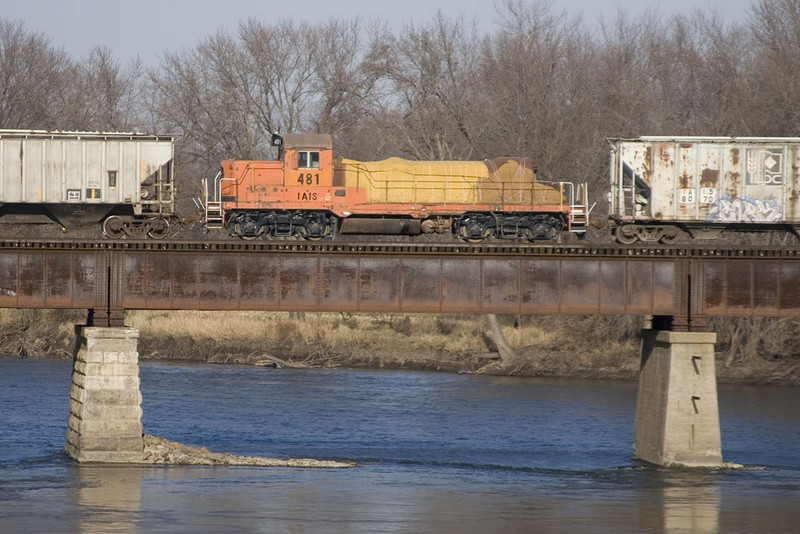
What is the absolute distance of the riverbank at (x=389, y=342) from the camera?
55.3 meters

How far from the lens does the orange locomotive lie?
107ft

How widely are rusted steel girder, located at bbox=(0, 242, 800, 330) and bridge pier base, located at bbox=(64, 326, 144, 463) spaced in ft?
2.97

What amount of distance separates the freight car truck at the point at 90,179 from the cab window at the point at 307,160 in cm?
385

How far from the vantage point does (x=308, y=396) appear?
45062 mm

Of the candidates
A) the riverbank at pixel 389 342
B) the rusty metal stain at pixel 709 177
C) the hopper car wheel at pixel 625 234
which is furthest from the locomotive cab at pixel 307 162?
the riverbank at pixel 389 342

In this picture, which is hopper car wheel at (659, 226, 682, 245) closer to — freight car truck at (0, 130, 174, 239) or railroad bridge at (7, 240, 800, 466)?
railroad bridge at (7, 240, 800, 466)

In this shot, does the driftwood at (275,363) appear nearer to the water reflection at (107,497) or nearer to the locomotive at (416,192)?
the locomotive at (416,192)

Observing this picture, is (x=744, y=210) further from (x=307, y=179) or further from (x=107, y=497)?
(x=107, y=497)

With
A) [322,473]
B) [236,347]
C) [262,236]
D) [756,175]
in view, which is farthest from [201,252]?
[236,347]

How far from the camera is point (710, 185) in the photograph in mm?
33094

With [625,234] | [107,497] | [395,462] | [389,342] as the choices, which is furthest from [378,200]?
[389,342]

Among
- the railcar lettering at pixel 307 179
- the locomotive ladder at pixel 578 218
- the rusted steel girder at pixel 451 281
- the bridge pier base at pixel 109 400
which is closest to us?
the bridge pier base at pixel 109 400

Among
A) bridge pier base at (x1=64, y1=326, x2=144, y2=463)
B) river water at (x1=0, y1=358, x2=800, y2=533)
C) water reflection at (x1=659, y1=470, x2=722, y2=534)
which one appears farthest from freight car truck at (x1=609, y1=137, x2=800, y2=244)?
bridge pier base at (x1=64, y1=326, x2=144, y2=463)

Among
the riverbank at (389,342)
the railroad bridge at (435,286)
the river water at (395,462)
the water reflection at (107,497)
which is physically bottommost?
the river water at (395,462)
